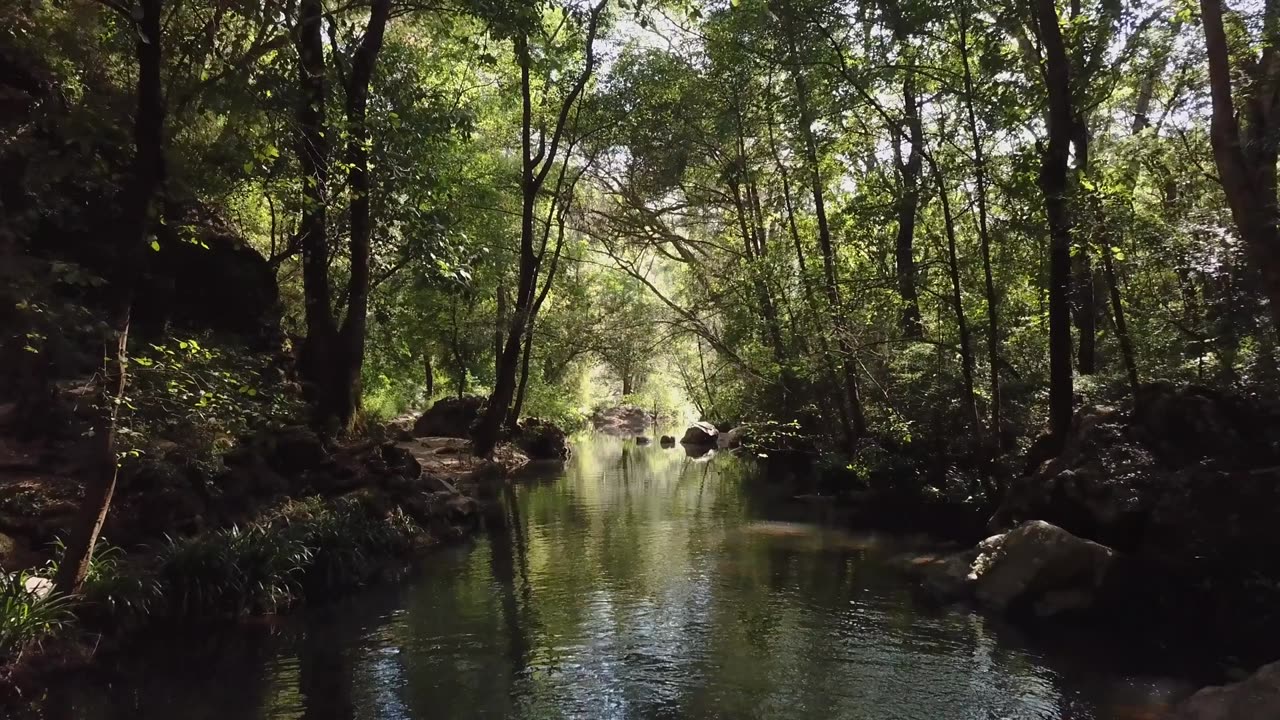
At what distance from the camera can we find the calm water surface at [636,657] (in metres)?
7.04

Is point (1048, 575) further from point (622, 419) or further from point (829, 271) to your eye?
point (622, 419)

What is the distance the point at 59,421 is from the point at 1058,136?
15220 millimetres

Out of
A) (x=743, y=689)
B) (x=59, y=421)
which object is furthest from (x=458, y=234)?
(x=59, y=421)

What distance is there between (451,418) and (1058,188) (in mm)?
21074

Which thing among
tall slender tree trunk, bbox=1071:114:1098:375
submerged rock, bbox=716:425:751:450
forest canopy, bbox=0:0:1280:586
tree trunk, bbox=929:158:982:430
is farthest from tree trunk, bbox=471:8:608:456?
tall slender tree trunk, bbox=1071:114:1098:375

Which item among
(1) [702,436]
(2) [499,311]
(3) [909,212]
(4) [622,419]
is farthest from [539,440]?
(4) [622,419]

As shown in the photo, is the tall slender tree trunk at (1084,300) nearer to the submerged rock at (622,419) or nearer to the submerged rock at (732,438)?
the submerged rock at (732,438)

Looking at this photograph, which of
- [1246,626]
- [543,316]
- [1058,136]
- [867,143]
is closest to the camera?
[1246,626]

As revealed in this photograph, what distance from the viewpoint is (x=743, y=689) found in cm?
747

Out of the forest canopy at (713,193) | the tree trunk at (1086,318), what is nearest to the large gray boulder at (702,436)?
A: the forest canopy at (713,193)

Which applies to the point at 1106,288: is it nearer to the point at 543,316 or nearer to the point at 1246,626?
the point at 1246,626

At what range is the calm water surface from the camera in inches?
277

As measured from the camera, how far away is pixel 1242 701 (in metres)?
6.09

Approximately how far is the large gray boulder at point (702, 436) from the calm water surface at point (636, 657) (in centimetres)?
2425
